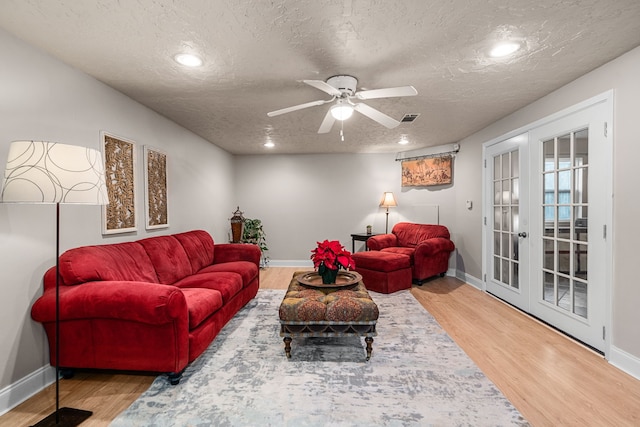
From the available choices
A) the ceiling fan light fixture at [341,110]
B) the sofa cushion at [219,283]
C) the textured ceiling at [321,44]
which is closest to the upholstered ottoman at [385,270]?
the sofa cushion at [219,283]

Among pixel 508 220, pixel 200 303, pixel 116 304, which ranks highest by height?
pixel 508 220

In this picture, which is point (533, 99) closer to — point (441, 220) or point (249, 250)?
point (441, 220)

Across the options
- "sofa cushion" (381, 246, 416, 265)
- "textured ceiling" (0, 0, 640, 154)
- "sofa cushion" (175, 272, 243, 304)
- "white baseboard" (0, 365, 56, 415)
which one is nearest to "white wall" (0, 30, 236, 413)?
"white baseboard" (0, 365, 56, 415)

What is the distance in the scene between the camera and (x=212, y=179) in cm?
513

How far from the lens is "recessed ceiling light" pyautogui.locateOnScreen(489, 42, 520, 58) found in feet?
6.90

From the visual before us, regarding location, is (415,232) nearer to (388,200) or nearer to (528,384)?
(388,200)

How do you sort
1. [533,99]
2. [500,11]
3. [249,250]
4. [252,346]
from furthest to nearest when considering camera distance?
1. [249,250]
2. [533,99]
3. [252,346]
4. [500,11]

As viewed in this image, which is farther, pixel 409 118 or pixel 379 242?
pixel 379 242

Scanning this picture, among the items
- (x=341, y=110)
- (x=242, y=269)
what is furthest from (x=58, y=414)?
(x=341, y=110)

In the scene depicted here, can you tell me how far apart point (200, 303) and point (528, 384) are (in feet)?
7.82

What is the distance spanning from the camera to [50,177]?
1597 mm

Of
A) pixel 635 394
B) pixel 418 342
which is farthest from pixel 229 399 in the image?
pixel 635 394

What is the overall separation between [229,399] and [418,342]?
1.65m

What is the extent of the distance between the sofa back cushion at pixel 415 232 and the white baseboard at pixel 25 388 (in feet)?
15.6
